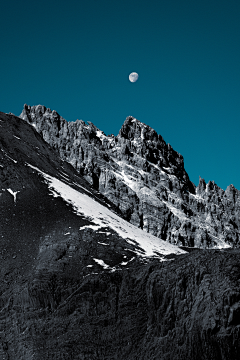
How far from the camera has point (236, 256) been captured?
7056cm

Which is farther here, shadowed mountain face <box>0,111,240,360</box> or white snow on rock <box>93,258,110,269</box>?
white snow on rock <box>93,258,110,269</box>

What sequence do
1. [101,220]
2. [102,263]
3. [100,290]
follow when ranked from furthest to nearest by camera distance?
[101,220] → [102,263] → [100,290]

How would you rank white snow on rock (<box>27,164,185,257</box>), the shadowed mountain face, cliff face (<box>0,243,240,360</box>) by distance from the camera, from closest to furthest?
cliff face (<box>0,243,240,360</box>)
the shadowed mountain face
white snow on rock (<box>27,164,185,257</box>)

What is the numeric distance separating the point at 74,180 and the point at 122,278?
210ft

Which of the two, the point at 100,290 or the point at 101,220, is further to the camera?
the point at 101,220

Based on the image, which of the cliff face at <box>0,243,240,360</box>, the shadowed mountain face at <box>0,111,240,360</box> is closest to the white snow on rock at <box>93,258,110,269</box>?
the shadowed mountain face at <box>0,111,240,360</box>

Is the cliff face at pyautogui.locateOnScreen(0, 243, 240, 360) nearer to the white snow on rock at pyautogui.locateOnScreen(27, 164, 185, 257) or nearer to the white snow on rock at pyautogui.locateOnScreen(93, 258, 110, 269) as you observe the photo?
the white snow on rock at pyautogui.locateOnScreen(93, 258, 110, 269)

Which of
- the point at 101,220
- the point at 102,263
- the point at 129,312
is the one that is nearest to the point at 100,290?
the point at 129,312

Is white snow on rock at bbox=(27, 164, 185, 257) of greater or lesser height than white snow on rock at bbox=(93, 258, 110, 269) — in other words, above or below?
above

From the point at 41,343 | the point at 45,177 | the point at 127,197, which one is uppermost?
the point at 127,197

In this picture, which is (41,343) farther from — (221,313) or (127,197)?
(127,197)

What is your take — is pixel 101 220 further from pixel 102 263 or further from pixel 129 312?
pixel 129 312

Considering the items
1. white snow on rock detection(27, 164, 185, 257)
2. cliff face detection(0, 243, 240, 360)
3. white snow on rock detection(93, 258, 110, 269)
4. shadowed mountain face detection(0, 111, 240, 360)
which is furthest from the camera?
white snow on rock detection(27, 164, 185, 257)

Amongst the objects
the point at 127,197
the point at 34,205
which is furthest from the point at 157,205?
the point at 34,205
